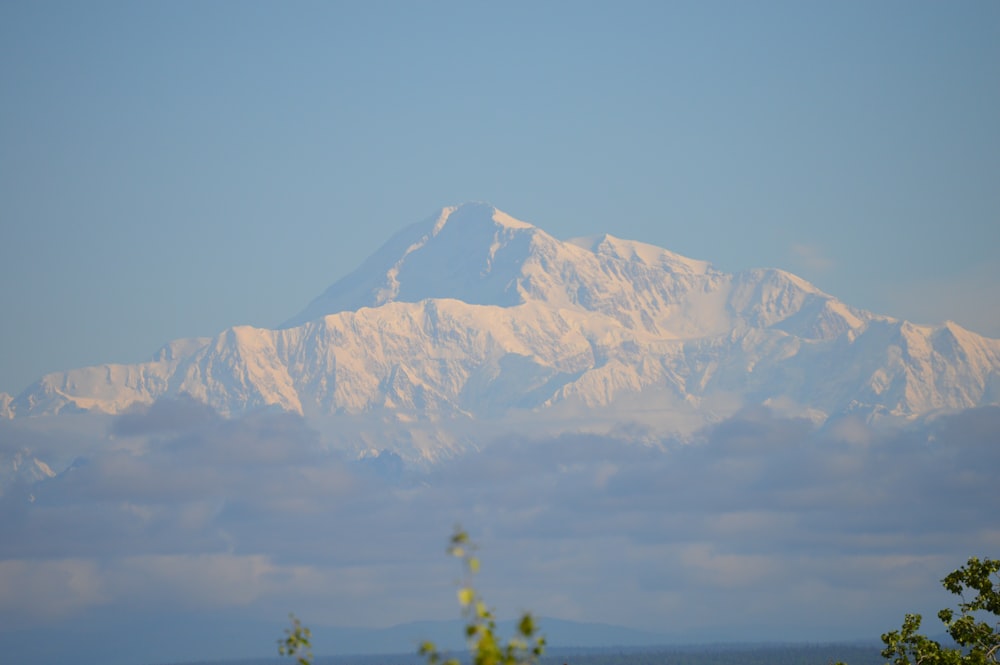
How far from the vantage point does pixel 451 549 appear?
31.8m

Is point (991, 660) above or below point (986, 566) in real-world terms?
below

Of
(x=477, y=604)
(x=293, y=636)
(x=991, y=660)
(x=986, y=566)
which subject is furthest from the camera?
(x=986, y=566)

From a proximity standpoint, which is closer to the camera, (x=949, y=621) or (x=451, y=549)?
(x=451, y=549)

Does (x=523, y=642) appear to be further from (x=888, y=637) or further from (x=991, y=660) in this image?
(x=888, y=637)

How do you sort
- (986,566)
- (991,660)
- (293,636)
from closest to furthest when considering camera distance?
1. (293,636)
2. (991,660)
3. (986,566)

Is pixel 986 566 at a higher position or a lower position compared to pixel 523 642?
higher

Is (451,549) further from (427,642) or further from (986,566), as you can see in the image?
(986,566)

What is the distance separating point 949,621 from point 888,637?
149 inches

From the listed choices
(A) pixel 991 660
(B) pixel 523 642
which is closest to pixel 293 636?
(B) pixel 523 642

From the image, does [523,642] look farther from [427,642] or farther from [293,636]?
[293,636]

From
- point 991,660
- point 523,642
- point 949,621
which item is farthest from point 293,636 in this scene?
point 949,621

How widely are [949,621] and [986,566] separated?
4.97m

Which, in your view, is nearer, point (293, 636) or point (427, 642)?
point (427, 642)

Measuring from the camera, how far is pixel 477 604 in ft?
104
